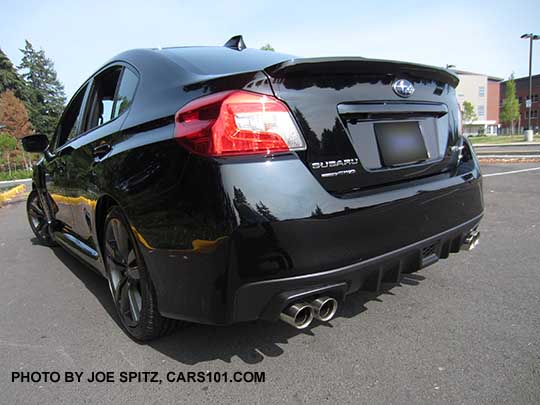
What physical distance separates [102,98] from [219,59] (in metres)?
1.12

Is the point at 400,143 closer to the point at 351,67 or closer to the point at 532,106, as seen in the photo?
the point at 351,67

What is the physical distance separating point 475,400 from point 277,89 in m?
1.55

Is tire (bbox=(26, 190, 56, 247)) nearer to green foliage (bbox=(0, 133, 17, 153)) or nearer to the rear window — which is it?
the rear window

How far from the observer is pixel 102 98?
2945mm

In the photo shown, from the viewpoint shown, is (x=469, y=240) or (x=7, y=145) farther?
(x=7, y=145)

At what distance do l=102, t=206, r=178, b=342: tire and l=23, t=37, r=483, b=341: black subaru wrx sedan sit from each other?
0.01 meters

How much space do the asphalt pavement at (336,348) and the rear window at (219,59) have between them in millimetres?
1448

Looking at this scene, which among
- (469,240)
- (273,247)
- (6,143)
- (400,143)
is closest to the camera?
(273,247)

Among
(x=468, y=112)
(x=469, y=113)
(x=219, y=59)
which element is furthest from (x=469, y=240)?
(x=469, y=113)

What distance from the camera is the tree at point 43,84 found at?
6038 cm

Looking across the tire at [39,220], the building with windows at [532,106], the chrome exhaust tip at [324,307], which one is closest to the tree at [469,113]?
the building with windows at [532,106]

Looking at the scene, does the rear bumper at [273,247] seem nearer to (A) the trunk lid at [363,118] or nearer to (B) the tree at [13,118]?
(A) the trunk lid at [363,118]

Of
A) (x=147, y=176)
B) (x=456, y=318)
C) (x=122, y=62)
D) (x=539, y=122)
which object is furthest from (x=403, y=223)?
(x=539, y=122)

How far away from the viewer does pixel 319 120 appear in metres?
1.78
